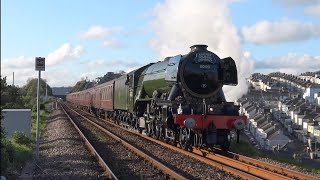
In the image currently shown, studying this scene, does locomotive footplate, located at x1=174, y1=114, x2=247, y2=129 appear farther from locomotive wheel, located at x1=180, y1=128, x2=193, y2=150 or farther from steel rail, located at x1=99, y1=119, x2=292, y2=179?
steel rail, located at x1=99, y1=119, x2=292, y2=179

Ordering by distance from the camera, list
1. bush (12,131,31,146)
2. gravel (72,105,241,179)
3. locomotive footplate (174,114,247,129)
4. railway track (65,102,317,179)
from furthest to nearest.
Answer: bush (12,131,31,146)
locomotive footplate (174,114,247,129)
gravel (72,105,241,179)
railway track (65,102,317,179)

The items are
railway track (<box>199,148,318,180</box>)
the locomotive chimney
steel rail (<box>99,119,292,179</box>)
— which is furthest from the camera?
the locomotive chimney

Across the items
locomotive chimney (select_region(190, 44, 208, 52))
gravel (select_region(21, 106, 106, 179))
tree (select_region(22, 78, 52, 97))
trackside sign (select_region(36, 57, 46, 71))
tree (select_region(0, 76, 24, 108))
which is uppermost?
tree (select_region(22, 78, 52, 97))

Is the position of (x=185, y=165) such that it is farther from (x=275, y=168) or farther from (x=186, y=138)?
(x=186, y=138)

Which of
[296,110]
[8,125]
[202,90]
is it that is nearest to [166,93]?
[202,90]

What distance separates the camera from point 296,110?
7869cm

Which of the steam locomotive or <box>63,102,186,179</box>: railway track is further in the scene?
the steam locomotive

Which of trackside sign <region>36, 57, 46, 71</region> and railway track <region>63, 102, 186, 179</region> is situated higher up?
trackside sign <region>36, 57, 46, 71</region>

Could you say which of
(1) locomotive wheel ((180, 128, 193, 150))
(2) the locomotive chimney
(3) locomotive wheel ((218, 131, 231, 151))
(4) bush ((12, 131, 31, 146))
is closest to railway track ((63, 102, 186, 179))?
(1) locomotive wheel ((180, 128, 193, 150))

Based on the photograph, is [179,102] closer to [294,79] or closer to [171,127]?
[171,127]

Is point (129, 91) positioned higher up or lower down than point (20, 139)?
higher up

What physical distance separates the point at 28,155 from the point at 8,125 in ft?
22.4

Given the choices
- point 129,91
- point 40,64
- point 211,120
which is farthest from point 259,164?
point 129,91

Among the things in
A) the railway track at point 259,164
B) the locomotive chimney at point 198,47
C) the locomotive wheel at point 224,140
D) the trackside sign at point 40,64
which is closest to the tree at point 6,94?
the trackside sign at point 40,64
